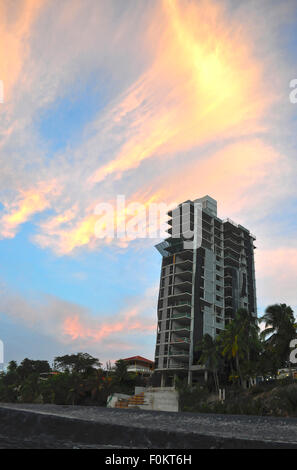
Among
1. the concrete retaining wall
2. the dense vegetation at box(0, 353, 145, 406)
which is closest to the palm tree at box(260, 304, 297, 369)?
the dense vegetation at box(0, 353, 145, 406)

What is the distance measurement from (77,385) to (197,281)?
35.6 meters

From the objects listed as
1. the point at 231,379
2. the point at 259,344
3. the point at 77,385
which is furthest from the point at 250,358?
the point at 77,385

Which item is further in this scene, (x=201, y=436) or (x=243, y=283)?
(x=243, y=283)

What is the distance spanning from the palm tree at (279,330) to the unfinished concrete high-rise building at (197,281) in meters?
22.3

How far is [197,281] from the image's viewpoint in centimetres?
8750

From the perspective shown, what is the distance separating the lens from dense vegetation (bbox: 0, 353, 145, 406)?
69.5m

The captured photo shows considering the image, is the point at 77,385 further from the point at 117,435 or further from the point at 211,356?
the point at 117,435

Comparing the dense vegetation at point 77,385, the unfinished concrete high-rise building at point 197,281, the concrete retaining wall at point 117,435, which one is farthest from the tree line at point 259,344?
the concrete retaining wall at point 117,435

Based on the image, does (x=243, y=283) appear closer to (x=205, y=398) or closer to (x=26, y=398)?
(x=205, y=398)

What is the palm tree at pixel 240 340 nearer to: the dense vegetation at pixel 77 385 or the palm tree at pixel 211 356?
Result: the palm tree at pixel 211 356
